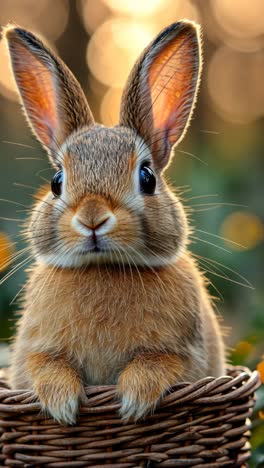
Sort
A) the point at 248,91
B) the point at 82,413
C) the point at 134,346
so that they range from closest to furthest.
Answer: the point at 82,413 → the point at 134,346 → the point at 248,91

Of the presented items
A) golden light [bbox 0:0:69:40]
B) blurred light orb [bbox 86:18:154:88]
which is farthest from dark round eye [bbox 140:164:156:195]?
golden light [bbox 0:0:69:40]

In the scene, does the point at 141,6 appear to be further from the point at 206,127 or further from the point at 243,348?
the point at 243,348

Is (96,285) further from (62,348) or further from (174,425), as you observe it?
(174,425)

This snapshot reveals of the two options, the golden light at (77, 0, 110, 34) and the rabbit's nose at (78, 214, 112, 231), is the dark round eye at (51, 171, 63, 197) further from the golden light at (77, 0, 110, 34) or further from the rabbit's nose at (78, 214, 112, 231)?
the golden light at (77, 0, 110, 34)

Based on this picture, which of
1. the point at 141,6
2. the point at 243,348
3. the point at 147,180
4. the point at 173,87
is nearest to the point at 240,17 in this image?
the point at 141,6

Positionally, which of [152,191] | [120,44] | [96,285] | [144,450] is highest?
[120,44]

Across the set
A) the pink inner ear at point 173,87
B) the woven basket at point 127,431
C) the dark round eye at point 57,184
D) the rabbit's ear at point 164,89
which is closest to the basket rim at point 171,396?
the woven basket at point 127,431

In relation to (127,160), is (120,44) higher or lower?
higher

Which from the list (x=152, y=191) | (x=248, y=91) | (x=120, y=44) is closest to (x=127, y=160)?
(x=152, y=191)
